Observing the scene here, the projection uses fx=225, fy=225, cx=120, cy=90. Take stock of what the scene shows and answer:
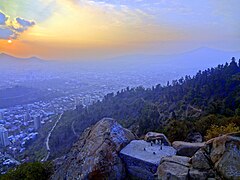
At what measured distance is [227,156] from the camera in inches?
185

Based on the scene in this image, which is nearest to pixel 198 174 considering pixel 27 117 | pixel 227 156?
pixel 227 156

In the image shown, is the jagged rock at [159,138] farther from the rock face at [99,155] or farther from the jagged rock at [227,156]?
the jagged rock at [227,156]

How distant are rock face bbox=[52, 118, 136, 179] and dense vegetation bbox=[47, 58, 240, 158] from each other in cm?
562

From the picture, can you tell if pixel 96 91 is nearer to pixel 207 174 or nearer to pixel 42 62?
pixel 207 174

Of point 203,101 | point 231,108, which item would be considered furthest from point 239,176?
point 203,101

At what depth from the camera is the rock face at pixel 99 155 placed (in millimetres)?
6402

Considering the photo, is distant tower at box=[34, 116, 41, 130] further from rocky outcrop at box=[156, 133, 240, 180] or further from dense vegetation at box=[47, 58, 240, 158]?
rocky outcrop at box=[156, 133, 240, 180]

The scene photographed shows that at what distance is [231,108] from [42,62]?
497 ft

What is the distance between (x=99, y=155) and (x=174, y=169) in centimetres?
228

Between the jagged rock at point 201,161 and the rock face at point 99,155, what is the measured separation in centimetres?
237

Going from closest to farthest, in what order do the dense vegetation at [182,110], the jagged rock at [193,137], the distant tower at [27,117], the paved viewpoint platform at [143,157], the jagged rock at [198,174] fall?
1. the jagged rock at [198,174]
2. the paved viewpoint platform at [143,157]
3. the jagged rock at [193,137]
4. the dense vegetation at [182,110]
5. the distant tower at [27,117]

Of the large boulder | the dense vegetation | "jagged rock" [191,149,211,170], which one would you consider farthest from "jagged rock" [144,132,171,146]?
the dense vegetation

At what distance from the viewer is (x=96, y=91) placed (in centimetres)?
8100

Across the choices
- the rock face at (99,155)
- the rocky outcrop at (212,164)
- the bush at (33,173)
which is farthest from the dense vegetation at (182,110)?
the rocky outcrop at (212,164)
